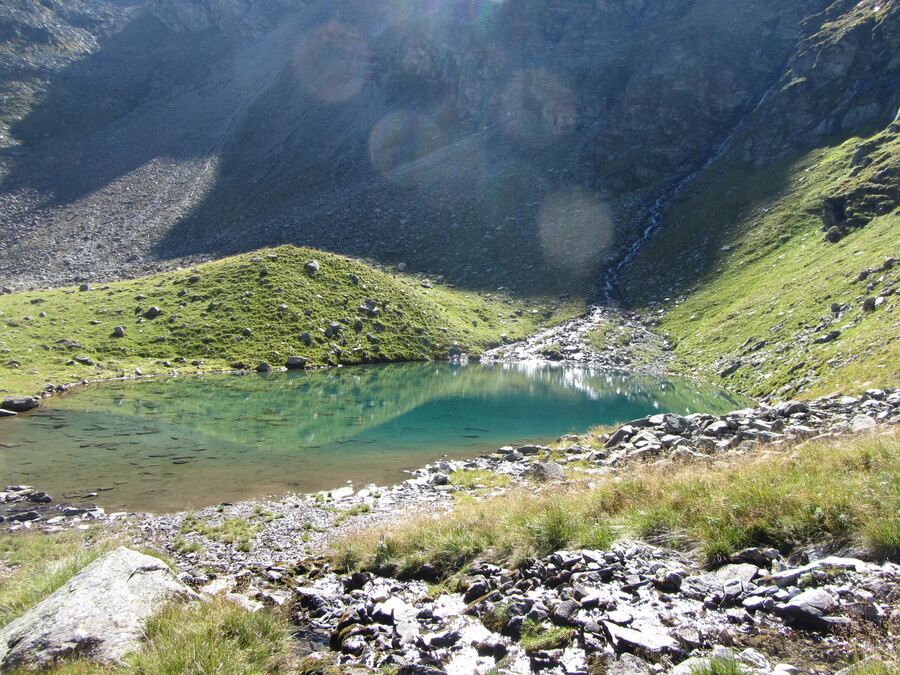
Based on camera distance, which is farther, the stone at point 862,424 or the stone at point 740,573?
the stone at point 862,424

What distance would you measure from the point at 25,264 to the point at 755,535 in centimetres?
13130

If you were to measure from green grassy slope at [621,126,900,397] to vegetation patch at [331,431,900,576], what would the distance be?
65.7ft

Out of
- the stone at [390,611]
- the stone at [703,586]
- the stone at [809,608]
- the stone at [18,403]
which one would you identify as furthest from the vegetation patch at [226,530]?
the stone at [18,403]

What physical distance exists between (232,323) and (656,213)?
88.4 meters

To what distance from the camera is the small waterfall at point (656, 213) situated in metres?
89.5

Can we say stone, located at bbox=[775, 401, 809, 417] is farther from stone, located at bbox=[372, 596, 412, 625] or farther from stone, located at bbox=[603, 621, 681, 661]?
stone, located at bbox=[372, 596, 412, 625]

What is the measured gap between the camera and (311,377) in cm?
4822

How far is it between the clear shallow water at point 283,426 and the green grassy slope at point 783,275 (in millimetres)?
6786

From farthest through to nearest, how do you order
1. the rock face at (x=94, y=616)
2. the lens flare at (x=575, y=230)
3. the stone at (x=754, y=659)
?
1. the lens flare at (x=575, y=230)
2. the rock face at (x=94, y=616)
3. the stone at (x=754, y=659)

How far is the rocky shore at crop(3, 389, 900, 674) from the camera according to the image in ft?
19.3

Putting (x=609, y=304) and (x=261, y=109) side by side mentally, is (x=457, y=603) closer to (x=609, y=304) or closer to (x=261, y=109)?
(x=609, y=304)

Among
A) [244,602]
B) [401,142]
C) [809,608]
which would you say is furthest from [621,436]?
[401,142]

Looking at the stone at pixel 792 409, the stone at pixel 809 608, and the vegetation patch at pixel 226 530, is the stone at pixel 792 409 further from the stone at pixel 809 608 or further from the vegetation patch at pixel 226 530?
the vegetation patch at pixel 226 530

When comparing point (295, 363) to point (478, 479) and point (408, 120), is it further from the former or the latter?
point (408, 120)
